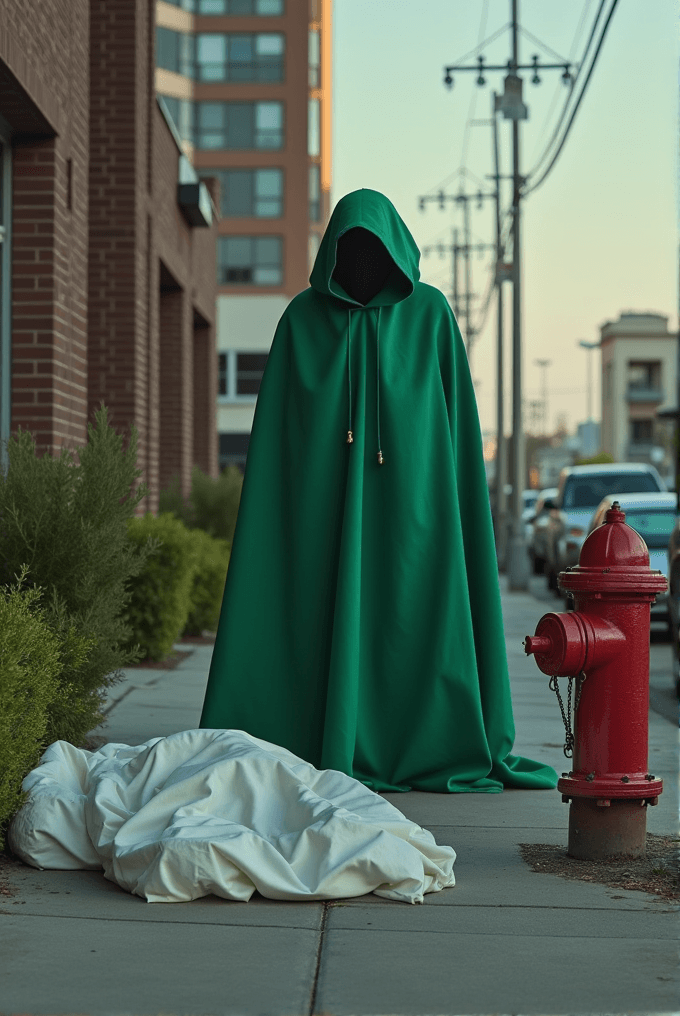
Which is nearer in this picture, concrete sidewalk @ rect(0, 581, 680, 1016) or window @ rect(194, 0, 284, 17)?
concrete sidewalk @ rect(0, 581, 680, 1016)

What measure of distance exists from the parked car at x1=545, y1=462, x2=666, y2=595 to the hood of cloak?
14298 mm

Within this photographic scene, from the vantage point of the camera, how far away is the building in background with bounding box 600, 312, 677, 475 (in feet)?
315

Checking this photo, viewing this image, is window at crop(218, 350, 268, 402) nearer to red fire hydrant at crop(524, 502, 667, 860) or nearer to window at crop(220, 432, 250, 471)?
window at crop(220, 432, 250, 471)

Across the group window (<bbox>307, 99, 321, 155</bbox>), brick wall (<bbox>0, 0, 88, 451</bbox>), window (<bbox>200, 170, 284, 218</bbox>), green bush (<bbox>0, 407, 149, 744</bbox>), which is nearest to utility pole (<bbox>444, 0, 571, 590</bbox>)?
brick wall (<bbox>0, 0, 88, 451</bbox>)

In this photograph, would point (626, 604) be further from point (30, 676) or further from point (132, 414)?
point (132, 414)

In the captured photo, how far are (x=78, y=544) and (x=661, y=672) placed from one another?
653 cm

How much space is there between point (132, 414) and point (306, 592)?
20.7 ft

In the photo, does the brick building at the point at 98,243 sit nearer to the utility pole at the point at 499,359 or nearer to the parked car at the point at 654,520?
the parked car at the point at 654,520

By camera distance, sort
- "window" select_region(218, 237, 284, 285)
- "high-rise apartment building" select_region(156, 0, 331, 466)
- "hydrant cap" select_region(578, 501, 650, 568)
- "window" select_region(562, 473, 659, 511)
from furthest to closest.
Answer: "window" select_region(218, 237, 284, 285) → "high-rise apartment building" select_region(156, 0, 331, 466) → "window" select_region(562, 473, 659, 511) → "hydrant cap" select_region(578, 501, 650, 568)

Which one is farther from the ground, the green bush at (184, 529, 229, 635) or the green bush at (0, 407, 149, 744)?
the green bush at (0, 407, 149, 744)

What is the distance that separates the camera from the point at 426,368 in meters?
5.20

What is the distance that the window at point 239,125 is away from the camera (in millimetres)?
49688

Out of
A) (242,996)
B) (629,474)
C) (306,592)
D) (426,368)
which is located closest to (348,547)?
(306,592)

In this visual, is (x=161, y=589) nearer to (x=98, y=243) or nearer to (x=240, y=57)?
(x=98, y=243)
